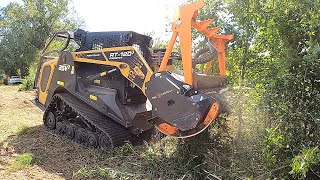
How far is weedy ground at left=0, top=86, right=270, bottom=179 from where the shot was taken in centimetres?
476

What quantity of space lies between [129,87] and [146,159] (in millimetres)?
1813

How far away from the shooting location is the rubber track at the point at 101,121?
6.31 meters

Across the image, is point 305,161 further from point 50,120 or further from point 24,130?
point 24,130

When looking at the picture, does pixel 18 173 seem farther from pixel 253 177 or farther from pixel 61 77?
pixel 253 177

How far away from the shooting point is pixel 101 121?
261 inches

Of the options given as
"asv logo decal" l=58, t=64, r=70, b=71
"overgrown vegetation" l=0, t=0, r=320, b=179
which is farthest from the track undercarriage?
"asv logo decal" l=58, t=64, r=70, b=71

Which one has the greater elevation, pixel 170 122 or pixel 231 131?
pixel 170 122

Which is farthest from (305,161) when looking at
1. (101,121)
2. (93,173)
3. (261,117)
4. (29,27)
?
(29,27)

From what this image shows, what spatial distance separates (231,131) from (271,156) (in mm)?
1621

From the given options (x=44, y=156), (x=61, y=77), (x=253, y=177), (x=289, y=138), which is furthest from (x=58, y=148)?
(x=289, y=138)

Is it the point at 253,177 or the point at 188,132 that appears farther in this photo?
the point at 188,132

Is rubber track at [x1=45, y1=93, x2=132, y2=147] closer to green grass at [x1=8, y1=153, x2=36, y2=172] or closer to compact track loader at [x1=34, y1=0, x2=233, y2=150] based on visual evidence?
compact track loader at [x1=34, y1=0, x2=233, y2=150]

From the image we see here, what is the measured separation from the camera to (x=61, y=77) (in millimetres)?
7457

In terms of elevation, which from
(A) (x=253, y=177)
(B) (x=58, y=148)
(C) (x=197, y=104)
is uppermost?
(C) (x=197, y=104)
